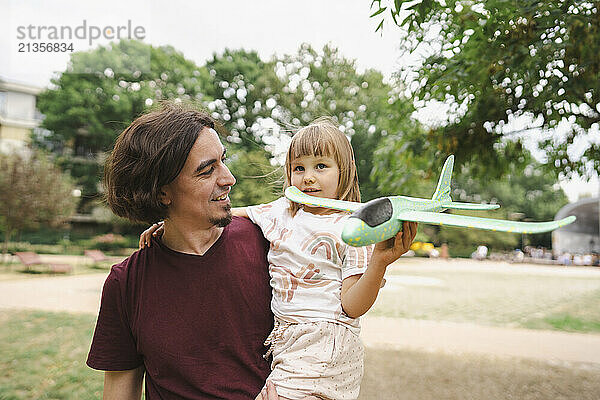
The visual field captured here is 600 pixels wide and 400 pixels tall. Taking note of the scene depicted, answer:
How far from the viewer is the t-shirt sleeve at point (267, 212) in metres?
2.01

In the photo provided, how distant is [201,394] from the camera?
5.75 feet

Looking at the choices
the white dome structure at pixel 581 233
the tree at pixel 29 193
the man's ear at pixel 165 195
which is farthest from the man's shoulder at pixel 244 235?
the white dome structure at pixel 581 233

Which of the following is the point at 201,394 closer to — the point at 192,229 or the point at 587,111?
the point at 192,229

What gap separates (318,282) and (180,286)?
0.50 meters

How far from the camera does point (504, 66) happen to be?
4.50 metres

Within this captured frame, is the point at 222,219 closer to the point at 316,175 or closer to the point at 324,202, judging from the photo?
the point at 316,175

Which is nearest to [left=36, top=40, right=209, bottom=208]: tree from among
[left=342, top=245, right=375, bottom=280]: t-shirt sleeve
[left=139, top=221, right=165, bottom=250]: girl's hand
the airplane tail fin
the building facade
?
the building facade

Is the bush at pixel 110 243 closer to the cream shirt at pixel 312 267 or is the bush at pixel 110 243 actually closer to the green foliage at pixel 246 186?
the green foliage at pixel 246 186

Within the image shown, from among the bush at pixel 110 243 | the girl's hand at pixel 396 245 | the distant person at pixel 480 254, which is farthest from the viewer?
the distant person at pixel 480 254

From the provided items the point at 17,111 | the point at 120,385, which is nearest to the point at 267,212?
the point at 120,385

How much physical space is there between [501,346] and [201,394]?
30.2 feet

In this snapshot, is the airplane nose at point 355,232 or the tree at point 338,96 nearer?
the airplane nose at point 355,232

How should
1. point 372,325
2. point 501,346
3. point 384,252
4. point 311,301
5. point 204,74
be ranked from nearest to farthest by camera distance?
point 384,252, point 311,301, point 501,346, point 372,325, point 204,74

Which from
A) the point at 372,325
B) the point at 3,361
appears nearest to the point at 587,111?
the point at 372,325
